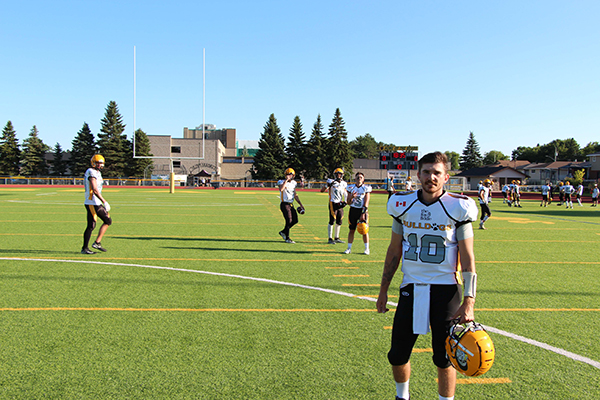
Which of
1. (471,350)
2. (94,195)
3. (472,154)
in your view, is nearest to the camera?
(471,350)

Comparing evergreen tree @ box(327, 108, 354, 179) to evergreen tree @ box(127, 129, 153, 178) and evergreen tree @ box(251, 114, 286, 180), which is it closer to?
evergreen tree @ box(251, 114, 286, 180)

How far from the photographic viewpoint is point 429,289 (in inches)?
105

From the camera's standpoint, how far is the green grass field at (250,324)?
3162mm

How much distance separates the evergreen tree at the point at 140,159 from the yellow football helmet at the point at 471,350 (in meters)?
74.8

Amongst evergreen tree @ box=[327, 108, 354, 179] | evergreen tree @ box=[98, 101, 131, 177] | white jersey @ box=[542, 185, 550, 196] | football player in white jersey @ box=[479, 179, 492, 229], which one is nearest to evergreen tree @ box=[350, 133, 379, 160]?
evergreen tree @ box=[327, 108, 354, 179]

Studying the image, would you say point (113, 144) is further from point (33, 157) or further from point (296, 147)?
point (296, 147)

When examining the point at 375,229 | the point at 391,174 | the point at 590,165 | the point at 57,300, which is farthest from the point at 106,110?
the point at 590,165

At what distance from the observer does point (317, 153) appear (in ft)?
227

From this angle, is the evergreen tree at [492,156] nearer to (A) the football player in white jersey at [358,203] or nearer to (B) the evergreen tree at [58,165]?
(B) the evergreen tree at [58,165]

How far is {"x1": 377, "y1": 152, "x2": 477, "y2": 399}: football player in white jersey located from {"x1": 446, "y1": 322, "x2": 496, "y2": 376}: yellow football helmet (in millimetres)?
120

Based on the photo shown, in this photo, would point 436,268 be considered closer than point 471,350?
No

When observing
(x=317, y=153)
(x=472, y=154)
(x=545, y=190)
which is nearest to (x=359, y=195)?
(x=545, y=190)

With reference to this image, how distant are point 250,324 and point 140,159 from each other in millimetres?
73131

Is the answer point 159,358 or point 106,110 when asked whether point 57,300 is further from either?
point 106,110
